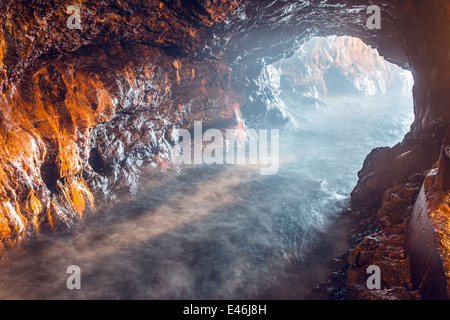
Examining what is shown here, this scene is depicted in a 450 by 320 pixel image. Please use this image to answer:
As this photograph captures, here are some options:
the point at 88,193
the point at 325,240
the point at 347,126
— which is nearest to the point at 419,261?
the point at 325,240

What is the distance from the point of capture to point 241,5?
854 centimetres

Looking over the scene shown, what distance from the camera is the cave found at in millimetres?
5125

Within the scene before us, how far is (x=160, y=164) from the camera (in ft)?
35.1

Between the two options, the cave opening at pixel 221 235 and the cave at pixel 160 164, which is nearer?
the cave at pixel 160 164

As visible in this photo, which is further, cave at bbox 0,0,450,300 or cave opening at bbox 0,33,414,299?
cave opening at bbox 0,33,414,299

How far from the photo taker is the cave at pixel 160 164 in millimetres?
5125

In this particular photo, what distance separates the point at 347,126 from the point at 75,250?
83.2 feet

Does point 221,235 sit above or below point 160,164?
below

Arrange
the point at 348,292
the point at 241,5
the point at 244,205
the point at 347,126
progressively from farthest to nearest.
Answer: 1. the point at 347,126
2. the point at 244,205
3. the point at 241,5
4. the point at 348,292

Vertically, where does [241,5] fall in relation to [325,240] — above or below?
above

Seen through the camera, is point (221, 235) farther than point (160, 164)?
No

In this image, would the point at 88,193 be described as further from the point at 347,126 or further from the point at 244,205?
the point at 347,126
